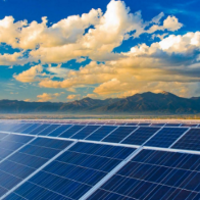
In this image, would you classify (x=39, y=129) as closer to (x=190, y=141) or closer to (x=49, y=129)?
(x=49, y=129)

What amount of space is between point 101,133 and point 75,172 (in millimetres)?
11710

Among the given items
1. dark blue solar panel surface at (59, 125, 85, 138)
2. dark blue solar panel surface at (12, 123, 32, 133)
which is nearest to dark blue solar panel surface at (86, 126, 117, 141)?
dark blue solar panel surface at (59, 125, 85, 138)

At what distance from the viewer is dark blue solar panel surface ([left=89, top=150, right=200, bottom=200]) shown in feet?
63.4

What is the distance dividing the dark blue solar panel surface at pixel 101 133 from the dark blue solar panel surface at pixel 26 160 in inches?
141

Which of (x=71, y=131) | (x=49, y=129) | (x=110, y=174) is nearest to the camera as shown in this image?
(x=110, y=174)

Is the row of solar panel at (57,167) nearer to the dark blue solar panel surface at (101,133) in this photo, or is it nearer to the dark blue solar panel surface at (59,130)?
the dark blue solar panel surface at (101,133)

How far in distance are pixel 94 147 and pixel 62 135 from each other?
10.6 metres

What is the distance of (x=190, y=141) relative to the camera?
27.9 metres

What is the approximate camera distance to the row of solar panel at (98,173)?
2038cm

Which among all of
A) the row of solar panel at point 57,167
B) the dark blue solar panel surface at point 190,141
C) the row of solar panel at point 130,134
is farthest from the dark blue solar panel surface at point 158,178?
the row of solar panel at point 130,134

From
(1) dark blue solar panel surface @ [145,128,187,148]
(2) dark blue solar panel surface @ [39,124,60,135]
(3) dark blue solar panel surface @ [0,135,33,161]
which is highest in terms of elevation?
(2) dark blue solar panel surface @ [39,124,60,135]

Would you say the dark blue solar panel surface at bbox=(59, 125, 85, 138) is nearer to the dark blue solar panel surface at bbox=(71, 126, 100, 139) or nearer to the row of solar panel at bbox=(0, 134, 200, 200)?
the dark blue solar panel surface at bbox=(71, 126, 100, 139)

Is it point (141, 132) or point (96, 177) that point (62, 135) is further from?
point (96, 177)

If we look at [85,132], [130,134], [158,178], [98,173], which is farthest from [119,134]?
[158,178]
